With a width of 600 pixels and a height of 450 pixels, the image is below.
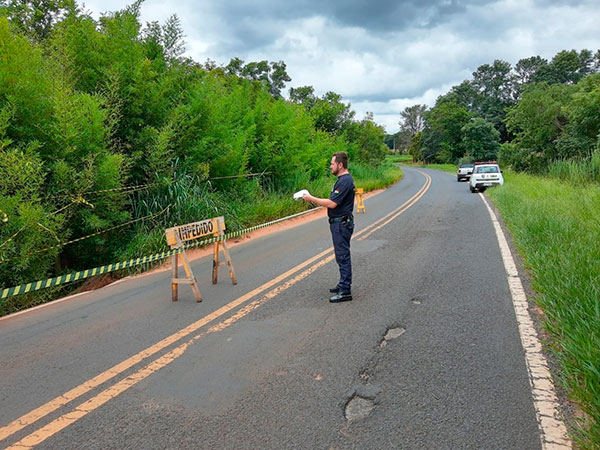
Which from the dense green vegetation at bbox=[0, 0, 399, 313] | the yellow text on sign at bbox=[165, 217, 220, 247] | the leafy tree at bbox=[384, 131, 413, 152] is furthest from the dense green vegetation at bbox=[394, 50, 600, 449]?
the leafy tree at bbox=[384, 131, 413, 152]

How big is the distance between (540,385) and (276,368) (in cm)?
206

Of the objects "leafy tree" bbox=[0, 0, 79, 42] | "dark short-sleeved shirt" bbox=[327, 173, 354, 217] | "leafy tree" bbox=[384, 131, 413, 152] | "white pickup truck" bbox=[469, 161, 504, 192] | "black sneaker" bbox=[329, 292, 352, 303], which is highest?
"leafy tree" bbox=[0, 0, 79, 42]

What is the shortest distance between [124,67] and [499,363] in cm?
881

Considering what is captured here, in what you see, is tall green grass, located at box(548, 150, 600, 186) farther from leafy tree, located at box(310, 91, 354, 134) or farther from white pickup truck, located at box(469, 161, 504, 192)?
leafy tree, located at box(310, 91, 354, 134)

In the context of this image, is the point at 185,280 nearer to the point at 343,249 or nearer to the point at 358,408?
the point at 343,249

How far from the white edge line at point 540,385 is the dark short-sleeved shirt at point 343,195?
90.7 inches

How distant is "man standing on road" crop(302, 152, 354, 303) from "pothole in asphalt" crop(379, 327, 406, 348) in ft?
3.66

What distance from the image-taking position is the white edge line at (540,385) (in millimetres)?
2660

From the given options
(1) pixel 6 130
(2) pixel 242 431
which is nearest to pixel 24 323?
(1) pixel 6 130

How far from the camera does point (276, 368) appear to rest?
3701 mm

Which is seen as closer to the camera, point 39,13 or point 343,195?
point 343,195

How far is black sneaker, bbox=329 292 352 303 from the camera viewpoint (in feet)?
18.1

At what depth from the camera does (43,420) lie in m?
3.04

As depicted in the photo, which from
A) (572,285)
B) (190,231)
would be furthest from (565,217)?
(190,231)
